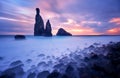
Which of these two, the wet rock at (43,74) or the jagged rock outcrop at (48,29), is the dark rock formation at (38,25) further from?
the wet rock at (43,74)

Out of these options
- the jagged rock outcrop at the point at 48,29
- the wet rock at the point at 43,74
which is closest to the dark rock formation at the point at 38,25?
the jagged rock outcrop at the point at 48,29

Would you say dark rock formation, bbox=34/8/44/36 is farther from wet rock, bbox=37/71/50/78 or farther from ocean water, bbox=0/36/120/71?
wet rock, bbox=37/71/50/78

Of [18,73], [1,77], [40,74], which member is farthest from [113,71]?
[1,77]

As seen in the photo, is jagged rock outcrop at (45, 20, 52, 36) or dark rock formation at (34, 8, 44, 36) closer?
jagged rock outcrop at (45, 20, 52, 36)

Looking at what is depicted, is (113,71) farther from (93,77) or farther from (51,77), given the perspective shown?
(51,77)

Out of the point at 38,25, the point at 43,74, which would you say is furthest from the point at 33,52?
the point at 38,25

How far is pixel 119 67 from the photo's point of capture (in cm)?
454

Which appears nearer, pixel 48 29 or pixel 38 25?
pixel 48 29

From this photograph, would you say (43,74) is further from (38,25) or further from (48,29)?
(38,25)

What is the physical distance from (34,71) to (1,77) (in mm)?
1413

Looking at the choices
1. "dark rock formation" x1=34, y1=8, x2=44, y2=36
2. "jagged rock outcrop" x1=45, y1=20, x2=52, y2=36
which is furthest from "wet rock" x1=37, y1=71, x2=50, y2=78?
"dark rock formation" x1=34, y1=8, x2=44, y2=36

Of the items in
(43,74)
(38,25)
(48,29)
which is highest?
(38,25)

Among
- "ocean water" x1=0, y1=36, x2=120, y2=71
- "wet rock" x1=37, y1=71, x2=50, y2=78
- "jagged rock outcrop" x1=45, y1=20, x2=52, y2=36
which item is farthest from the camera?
"jagged rock outcrop" x1=45, y1=20, x2=52, y2=36

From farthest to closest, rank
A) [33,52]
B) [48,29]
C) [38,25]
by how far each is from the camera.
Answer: [38,25]
[48,29]
[33,52]
